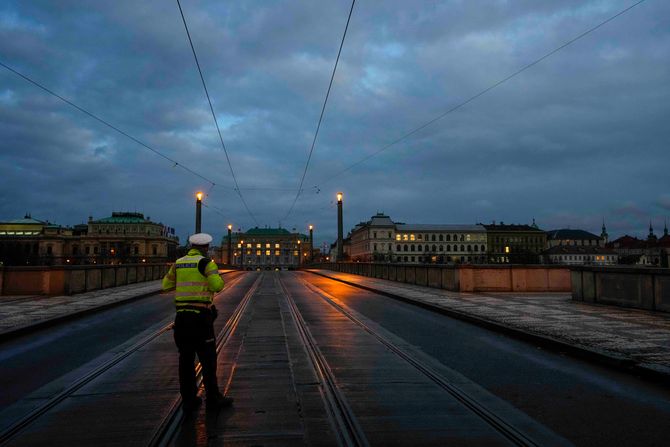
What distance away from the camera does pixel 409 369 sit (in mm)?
7598

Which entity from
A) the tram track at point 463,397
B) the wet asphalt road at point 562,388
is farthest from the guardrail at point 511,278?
the tram track at point 463,397

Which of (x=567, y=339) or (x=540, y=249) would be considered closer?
(x=567, y=339)

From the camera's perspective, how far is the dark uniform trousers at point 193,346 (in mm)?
5523

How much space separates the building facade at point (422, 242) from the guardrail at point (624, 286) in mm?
129050

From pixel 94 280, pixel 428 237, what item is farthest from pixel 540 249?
pixel 94 280

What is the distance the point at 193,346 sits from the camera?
554cm

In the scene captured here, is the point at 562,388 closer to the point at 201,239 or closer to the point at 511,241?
the point at 201,239

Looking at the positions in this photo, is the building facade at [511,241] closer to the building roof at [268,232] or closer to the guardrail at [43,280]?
the building roof at [268,232]

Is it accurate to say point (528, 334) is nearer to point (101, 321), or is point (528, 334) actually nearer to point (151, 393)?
point (151, 393)

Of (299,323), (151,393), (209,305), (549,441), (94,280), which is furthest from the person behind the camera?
(94,280)

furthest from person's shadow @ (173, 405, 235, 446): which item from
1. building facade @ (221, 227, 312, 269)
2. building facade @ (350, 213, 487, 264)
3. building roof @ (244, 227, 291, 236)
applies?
building roof @ (244, 227, 291, 236)

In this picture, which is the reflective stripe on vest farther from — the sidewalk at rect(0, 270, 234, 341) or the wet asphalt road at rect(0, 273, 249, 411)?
the sidewalk at rect(0, 270, 234, 341)

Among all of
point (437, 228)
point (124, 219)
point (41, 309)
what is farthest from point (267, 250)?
point (41, 309)

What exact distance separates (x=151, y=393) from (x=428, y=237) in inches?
5792
